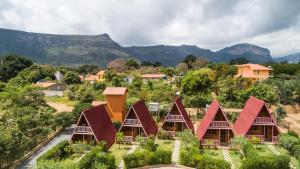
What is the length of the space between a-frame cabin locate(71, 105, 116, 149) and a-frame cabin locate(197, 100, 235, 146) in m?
10.8

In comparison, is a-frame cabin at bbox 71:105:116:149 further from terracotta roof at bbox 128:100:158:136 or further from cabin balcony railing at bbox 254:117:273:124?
cabin balcony railing at bbox 254:117:273:124

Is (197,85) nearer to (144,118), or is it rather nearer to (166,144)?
(144,118)

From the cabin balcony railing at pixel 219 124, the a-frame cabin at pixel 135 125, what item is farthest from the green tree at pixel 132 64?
the cabin balcony railing at pixel 219 124

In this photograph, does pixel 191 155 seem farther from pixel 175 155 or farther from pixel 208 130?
pixel 208 130

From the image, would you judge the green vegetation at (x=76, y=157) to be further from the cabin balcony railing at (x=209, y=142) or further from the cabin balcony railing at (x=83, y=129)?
the cabin balcony railing at (x=209, y=142)

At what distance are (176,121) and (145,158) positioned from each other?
10279 millimetres

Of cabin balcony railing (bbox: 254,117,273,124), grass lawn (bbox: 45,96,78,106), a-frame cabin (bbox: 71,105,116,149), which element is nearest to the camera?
a-frame cabin (bbox: 71,105,116,149)

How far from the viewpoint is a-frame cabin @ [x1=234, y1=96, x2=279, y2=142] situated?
1302 inches

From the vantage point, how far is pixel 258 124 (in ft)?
109

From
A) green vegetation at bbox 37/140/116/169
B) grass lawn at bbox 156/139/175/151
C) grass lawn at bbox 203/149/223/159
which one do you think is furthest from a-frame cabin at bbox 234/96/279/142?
green vegetation at bbox 37/140/116/169

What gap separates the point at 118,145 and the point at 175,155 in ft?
23.3

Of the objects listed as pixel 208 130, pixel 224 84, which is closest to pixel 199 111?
pixel 224 84

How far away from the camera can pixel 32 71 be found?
91375mm

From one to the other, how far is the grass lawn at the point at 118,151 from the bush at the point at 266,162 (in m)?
11.8
